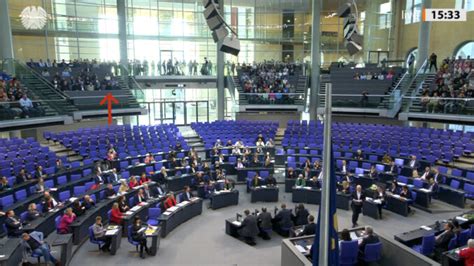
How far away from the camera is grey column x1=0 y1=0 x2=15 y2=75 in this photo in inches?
851

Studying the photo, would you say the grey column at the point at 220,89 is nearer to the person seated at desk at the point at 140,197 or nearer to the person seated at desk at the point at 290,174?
the person seated at desk at the point at 290,174

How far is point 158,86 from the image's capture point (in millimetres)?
30125

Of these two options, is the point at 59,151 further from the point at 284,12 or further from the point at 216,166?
the point at 284,12

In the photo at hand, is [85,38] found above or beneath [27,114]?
above

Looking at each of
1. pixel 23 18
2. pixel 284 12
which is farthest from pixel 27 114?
pixel 284 12

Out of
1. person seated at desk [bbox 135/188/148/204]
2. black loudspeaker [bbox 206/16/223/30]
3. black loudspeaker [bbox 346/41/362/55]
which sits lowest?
person seated at desk [bbox 135/188/148/204]

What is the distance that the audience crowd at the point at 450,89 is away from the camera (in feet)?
68.4

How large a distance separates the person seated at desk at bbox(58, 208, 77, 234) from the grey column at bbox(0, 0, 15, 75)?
15039mm


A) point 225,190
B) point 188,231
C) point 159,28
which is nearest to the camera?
point 188,231

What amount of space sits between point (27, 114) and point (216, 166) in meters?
10.4

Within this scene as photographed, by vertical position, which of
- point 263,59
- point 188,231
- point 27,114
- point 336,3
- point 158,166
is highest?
point 336,3

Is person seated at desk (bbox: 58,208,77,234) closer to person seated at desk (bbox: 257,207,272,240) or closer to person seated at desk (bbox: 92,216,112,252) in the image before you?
person seated at desk (bbox: 92,216,112,252)

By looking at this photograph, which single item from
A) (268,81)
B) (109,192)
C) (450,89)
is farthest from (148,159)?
(450,89)

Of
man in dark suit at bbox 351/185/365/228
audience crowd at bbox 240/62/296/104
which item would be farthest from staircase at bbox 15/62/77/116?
man in dark suit at bbox 351/185/365/228
